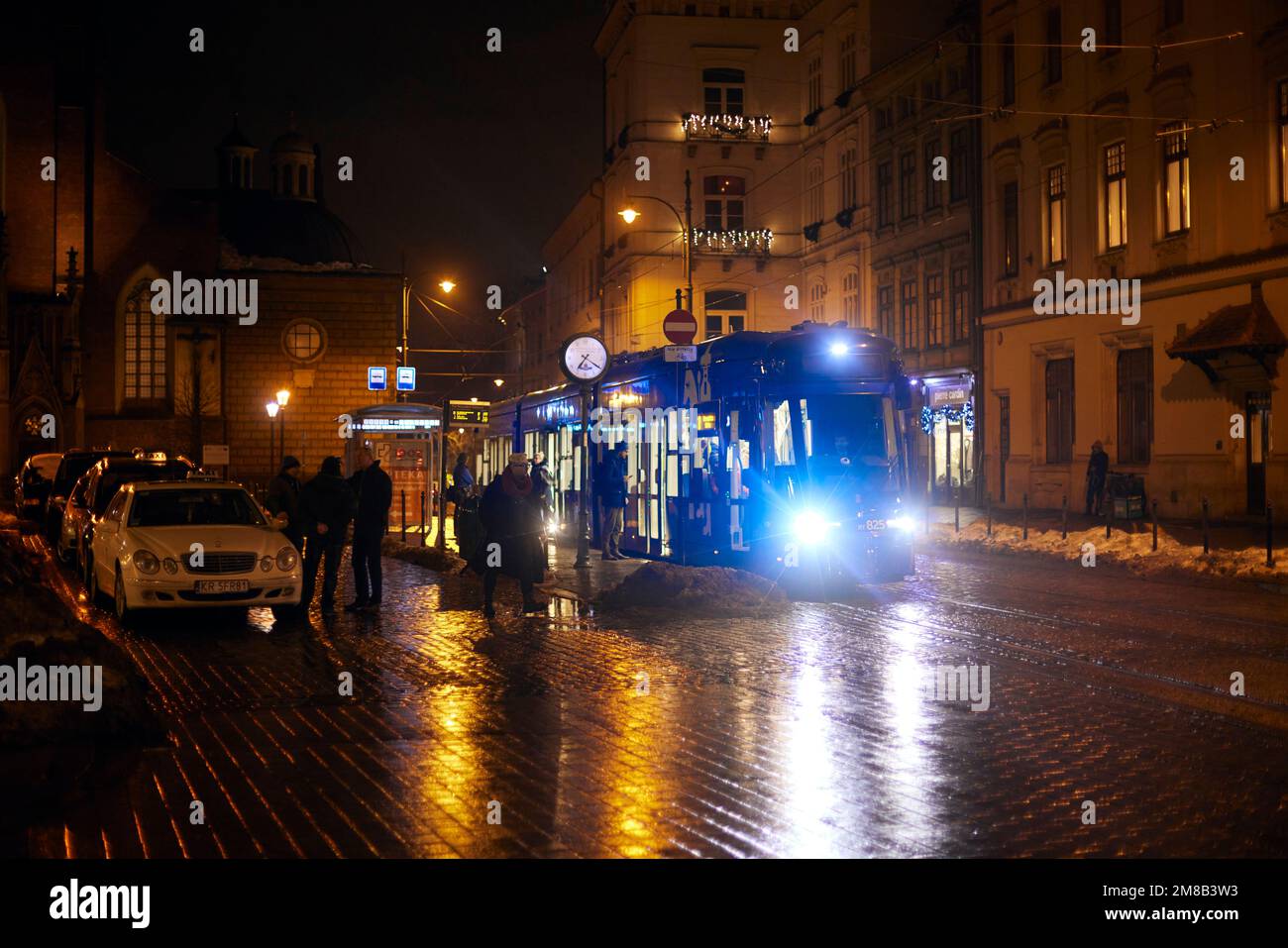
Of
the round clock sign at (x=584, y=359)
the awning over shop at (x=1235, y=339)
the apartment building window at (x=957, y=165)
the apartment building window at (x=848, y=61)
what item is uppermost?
the apartment building window at (x=848, y=61)

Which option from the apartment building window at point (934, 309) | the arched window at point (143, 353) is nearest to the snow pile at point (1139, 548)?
the apartment building window at point (934, 309)

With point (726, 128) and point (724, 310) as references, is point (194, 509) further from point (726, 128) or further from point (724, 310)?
point (726, 128)

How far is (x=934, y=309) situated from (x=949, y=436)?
13.0ft

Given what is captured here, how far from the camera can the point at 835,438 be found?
19.5m

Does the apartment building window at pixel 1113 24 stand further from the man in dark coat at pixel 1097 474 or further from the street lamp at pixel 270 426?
the street lamp at pixel 270 426

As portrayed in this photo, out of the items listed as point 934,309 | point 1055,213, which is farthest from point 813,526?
point 934,309

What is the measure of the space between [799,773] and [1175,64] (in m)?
28.5

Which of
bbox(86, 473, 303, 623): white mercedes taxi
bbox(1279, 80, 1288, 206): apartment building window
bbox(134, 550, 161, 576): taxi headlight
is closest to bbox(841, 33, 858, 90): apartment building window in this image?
bbox(1279, 80, 1288, 206): apartment building window

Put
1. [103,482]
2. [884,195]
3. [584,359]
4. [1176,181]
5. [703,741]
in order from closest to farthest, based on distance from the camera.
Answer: [703,741] < [584,359] < [103,482] < [1176,181] < [884,195]

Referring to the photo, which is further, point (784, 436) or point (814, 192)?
point (814, 192)

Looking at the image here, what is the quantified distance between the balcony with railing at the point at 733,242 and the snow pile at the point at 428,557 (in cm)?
3298

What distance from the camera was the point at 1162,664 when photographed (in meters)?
12.0

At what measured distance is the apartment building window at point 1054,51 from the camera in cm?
3694

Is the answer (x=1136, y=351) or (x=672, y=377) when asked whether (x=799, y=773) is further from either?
(x=1136, y=351)
